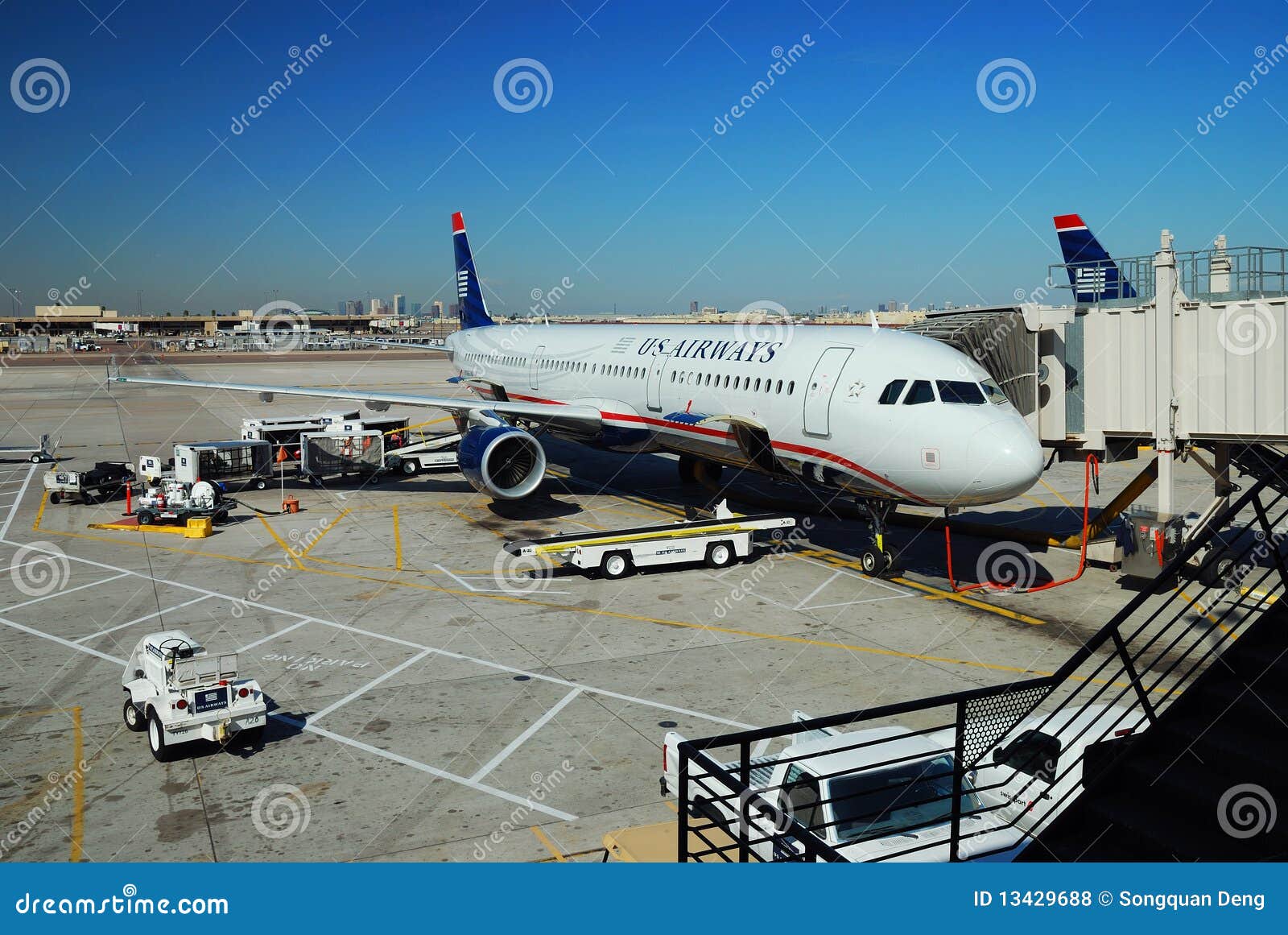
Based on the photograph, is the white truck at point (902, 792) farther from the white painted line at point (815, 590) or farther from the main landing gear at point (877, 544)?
the main landing gear at point (877, 544)

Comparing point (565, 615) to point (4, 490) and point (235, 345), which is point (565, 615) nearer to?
point (4, 490)

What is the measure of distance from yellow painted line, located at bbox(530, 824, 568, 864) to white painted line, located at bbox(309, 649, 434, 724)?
4730mm

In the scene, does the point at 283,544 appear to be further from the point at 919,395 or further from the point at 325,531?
the point at 919,395

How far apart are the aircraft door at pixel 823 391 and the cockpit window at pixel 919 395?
6.13 ft

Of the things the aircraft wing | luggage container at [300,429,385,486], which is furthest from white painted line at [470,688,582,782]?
luggage container at [300,429,385,486]

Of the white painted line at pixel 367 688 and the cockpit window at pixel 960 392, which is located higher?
the cockpit window at pixel 960 392

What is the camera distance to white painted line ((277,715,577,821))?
1207 cm

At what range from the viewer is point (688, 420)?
87.6 ft

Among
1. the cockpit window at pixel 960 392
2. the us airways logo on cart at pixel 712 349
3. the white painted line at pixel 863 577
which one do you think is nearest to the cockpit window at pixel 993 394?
the cockpit window at pixel 960 392

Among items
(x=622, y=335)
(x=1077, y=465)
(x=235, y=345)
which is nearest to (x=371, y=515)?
(x=622, y=335)

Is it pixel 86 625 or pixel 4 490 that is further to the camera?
pixel 4 490

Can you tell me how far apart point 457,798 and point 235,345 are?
186654mm

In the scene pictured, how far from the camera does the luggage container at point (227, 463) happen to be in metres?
31.9

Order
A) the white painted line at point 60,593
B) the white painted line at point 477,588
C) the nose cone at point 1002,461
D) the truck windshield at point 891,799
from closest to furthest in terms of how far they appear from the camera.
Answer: the truck windshield at point 891,799
the nose cone at point 1002,461
the white painted line at point 60,593
the white painted line at point 477,588
